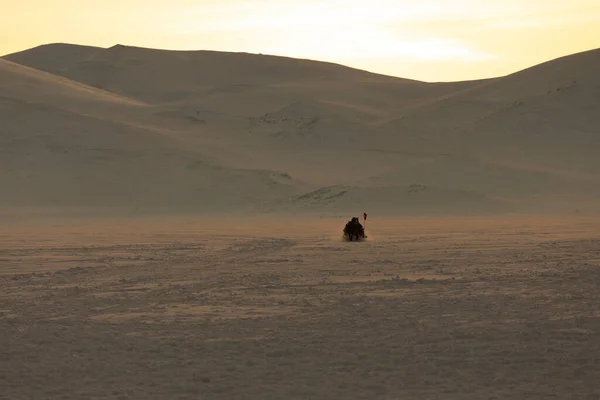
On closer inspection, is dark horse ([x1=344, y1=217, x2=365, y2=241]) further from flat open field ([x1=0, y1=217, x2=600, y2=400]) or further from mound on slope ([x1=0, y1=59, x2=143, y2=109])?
mound on slope ([x1=0, y1=59, x2=143, y2=109])

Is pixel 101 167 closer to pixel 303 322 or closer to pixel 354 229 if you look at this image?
pixel 354 229

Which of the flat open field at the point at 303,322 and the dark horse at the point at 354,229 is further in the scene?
the dark horse at the point at 354,229

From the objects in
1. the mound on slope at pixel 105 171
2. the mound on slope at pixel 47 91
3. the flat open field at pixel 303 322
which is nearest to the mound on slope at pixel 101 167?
the mound on slope at pixel 105 171

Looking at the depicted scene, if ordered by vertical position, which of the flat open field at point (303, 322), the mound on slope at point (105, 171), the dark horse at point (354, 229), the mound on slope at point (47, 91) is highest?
the mound on slope at point (47, 91)

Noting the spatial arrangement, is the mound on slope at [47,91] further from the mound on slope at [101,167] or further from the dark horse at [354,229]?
the dark horse at [354,229]

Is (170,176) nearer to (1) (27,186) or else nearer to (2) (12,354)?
(1) (27,186)

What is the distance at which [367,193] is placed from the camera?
129 ft

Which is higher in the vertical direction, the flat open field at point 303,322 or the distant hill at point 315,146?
the distant hill at point 315,146

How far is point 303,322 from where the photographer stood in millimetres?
11375

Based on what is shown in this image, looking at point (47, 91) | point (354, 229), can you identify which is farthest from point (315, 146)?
point (354, 229)

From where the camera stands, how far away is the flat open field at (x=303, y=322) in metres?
8.77

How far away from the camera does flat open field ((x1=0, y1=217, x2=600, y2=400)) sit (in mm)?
8766

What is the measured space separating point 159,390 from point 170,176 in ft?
117

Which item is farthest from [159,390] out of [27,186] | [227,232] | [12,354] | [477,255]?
[27,186]
